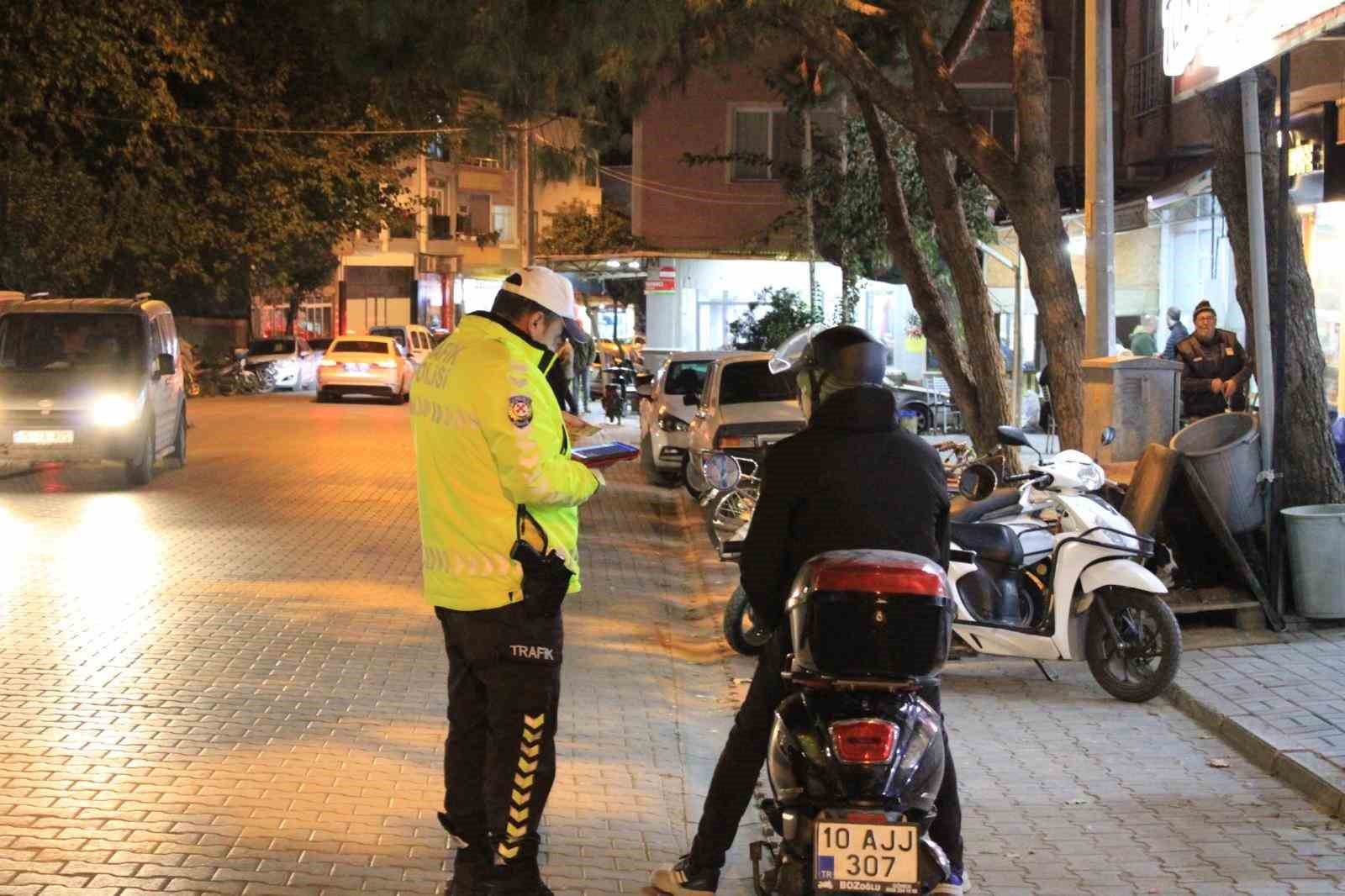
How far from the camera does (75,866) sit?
559 centimetres

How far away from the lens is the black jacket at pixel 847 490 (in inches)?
189

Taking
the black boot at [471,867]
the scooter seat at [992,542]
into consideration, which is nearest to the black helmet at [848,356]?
the black boot at [471,867]

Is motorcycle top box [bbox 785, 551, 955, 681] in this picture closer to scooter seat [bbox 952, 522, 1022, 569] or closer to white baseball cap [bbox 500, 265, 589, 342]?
white baseball cap [bbox 500, 265, 589, 342]

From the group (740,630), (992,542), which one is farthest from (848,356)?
(740,630)

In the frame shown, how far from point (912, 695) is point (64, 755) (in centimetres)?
414

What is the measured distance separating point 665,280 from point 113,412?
22099 millimetres

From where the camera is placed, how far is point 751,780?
5.12m

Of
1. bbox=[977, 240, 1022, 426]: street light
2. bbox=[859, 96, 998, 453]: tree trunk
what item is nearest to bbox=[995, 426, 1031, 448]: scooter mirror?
bbox=[859, 96, 998, 453]: tree trunk

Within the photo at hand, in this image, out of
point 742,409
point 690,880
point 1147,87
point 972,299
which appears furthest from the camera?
point 1147,87

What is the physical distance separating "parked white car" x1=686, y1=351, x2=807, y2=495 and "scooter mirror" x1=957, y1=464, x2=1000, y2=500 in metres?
9.11

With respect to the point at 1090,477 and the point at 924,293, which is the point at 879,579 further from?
the point at 924,293

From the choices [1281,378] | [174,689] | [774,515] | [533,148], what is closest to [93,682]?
[174,689]

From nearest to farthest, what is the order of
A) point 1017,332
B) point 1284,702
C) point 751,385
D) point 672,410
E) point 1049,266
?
point 1284,702 → point 1049,266 → point 751,385 → point 1017,332 → point 672,410

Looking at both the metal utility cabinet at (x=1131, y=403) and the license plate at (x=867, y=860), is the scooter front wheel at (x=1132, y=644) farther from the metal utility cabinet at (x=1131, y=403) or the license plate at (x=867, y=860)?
the license plate at (x=867, y=860)
